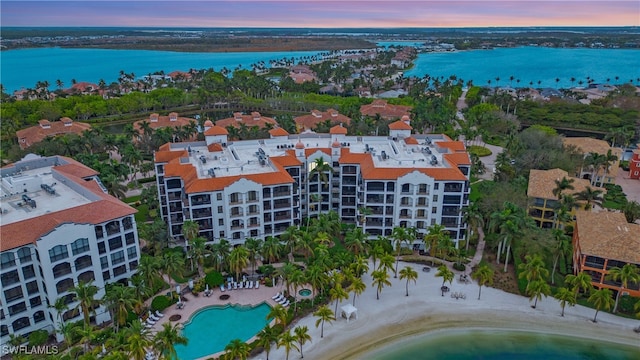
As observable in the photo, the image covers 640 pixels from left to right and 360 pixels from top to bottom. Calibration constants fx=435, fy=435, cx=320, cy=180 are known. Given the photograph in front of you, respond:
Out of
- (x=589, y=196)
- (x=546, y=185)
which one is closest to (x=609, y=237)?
(x=589, y=196)

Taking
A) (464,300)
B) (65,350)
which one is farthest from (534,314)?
(65,350)

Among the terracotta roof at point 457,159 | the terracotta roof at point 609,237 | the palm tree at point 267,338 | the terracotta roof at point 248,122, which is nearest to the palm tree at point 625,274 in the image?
the terracotta roof at point 609,237

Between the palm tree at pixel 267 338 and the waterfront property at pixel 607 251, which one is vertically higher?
the waterfront property at pixel 607 251

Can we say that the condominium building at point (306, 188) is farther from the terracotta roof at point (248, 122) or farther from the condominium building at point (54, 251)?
the terracotta roof at point (248, 122)

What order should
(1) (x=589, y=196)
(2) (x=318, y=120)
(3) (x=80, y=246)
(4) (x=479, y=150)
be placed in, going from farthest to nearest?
(2) (x=318, y=120), (4) (x=479, y=150), (1) (x=589, y=196), (3) (x=80, y=246)

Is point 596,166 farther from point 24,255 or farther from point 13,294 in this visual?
point 13,294
